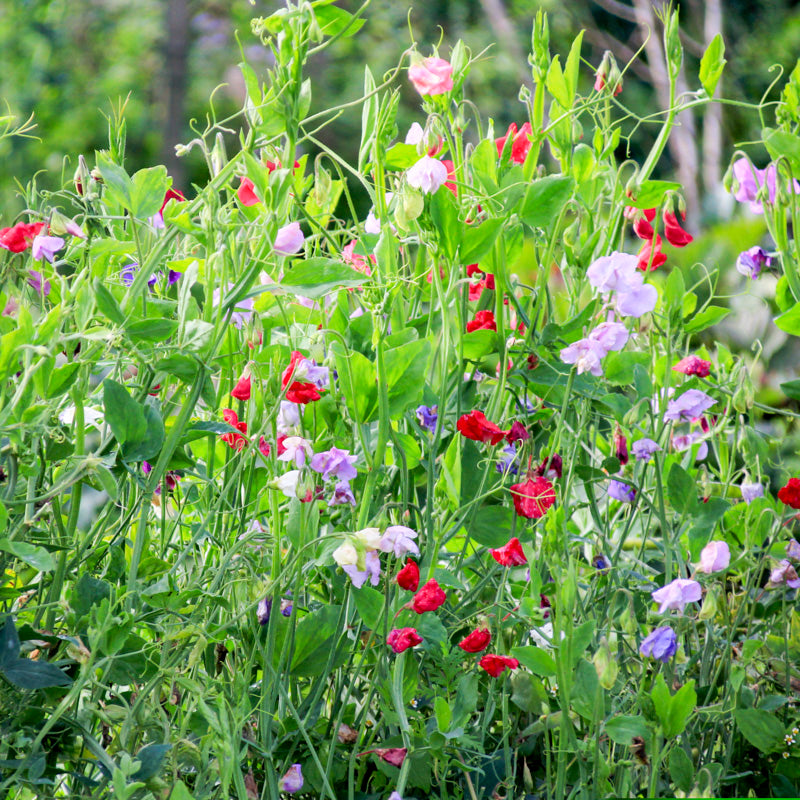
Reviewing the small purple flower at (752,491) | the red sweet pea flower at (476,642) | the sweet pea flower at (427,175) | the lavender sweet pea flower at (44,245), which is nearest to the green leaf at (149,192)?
the lavender sweet pea flower at (44,245)

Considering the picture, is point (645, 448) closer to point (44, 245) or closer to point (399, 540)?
point (399, 540)

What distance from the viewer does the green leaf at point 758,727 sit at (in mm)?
856

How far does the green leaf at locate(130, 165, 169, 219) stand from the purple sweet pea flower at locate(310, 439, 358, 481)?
0.71 feet

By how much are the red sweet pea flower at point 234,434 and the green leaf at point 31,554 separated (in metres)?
0.19

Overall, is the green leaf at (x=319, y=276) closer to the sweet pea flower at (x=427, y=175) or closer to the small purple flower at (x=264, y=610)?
the sweet pea flower at (x=427, y=175)

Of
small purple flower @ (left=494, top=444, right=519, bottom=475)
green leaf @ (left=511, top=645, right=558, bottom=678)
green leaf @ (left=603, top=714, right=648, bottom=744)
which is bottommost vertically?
green leaf @ (left=603, top=714, right=648, bottom=744)

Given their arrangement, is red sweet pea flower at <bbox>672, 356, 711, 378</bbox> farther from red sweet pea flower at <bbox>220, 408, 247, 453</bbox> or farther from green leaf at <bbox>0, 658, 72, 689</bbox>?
green leaf at <bbox>0, 658, 72, 689</bbox>

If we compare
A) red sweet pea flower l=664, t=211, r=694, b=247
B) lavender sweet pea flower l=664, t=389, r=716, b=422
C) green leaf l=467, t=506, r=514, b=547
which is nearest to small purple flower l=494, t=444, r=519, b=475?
green leaf l=467, t=506, r=514, b=547

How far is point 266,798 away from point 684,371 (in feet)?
1.78

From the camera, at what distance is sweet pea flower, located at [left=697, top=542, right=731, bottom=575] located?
0.86 metres

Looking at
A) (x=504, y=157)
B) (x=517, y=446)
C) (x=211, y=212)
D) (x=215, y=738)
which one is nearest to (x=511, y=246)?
(x=504, y=157)

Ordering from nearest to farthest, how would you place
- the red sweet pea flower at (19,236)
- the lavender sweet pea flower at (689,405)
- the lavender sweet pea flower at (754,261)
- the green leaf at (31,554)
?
the green leaf at (31,554), the red sweet pea flower at (19,236), the lavender sweet pea flower at (689,405), the lavender sweet pea flower at (754,261)

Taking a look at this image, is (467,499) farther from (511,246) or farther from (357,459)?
(511,246)

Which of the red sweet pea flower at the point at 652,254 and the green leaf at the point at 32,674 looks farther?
the red sweet pea flower at the point at 652,254
